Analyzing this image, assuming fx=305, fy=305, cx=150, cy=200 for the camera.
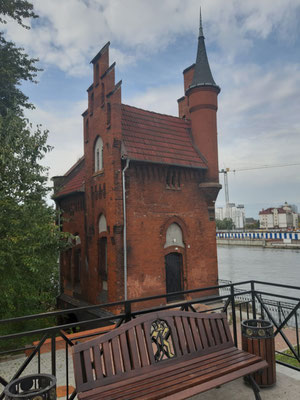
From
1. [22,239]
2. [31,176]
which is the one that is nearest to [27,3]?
[31,176]

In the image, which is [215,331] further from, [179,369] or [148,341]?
[148,341]

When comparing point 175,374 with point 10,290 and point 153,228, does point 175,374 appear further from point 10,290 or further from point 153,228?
point 153,228

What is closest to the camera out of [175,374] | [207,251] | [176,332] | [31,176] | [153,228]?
[175,374]

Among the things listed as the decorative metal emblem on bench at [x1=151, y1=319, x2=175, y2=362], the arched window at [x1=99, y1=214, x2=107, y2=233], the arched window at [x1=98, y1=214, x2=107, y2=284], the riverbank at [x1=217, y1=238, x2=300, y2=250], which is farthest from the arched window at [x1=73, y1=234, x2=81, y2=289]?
the riverbank at [x1=217, y1=238, x2=300, y2=250]

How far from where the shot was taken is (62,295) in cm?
1811

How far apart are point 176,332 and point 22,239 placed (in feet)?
20.9

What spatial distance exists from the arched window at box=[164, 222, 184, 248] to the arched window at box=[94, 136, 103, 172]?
4.46 m

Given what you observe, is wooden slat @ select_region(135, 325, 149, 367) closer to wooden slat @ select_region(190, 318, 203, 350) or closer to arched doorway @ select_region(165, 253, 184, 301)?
wooden slat @ select_region(190, 318, 203, 350)

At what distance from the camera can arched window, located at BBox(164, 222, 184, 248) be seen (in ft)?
47.0

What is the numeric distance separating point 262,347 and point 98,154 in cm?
1225

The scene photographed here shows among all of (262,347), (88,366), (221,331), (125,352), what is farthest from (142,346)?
(262,347)

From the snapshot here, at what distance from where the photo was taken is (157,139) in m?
14.8

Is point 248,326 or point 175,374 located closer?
point 175,374

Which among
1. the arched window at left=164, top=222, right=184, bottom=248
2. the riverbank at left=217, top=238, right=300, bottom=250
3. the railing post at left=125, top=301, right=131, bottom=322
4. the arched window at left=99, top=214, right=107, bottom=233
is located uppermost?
the arched window at left=99, top=214, right=107, bottom=233
